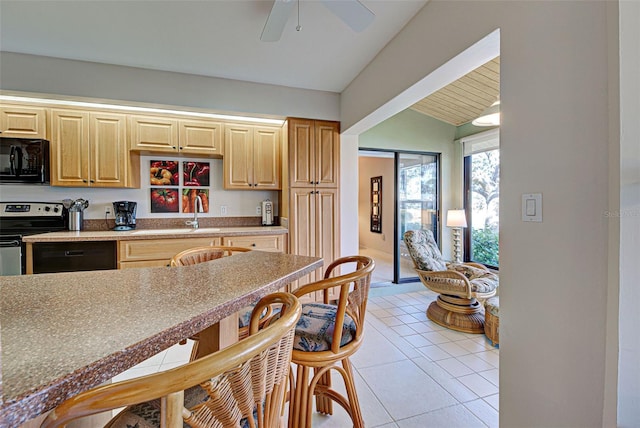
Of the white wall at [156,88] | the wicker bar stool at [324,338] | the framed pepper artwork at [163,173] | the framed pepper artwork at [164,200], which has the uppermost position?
the white wall at [156,88]

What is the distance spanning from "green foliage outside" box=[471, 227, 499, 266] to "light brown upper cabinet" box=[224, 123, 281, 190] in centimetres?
296

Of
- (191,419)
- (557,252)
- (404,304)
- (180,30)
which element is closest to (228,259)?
(191,419)

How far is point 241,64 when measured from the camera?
2.79 meters

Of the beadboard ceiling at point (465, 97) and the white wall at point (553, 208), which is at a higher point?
the beadboard ceiling at point (465, 97)

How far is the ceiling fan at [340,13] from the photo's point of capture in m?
1.56

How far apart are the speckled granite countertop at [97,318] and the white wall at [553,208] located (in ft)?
3.34

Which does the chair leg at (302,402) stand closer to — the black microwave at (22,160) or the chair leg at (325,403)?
the chair leg at (325,403)

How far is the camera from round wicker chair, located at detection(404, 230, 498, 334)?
280 cm

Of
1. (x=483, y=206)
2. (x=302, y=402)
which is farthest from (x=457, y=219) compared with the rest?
(x=302, y=402)

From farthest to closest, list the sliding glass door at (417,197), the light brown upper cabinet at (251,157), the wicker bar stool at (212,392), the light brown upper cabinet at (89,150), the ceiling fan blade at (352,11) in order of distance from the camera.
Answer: the sliding glass door at (417,197) < the light brown upper cabinet at (251,157) < the light brown upper cabinet at (89,150) < the ceiling fan blade at (352,11) < the wicker bar stool at (212,392)

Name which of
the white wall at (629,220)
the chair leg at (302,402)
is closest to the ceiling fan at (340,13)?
the white wall at (629,220)

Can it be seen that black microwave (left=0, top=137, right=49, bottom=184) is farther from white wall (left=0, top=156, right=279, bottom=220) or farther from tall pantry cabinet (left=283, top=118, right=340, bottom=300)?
tall pantry cabinet (left=283, top=118, right=340, bottom=300)

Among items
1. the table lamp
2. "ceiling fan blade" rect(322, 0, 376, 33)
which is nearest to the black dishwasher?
"ceiling fan blade" rect(322, 0, 376, 33)

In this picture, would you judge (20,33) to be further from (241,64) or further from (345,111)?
(345,111)
